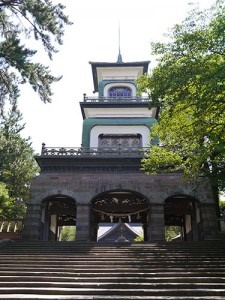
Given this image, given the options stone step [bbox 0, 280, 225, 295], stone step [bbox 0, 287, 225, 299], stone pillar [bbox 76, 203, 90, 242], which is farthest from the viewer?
stone pillar [bbox 76, 203, 90, 242]

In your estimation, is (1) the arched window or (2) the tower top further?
(2) the tower top

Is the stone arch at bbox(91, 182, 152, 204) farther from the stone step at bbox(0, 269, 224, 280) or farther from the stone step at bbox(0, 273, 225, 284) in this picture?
the stone step at bbox(0, 273, 225, 284)

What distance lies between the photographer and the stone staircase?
6.32 metres

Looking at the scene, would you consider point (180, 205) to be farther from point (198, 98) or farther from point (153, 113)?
point (198, 98)

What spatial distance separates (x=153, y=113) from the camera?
760 inches

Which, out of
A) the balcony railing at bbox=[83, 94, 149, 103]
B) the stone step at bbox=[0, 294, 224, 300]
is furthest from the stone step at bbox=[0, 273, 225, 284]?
the balcony railing at bbox=[83, 94, 149, 103]

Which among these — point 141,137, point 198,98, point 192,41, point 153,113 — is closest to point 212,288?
point 198,98

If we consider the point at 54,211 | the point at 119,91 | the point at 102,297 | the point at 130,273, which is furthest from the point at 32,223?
the point at 119,91

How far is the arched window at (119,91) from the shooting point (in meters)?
20.9

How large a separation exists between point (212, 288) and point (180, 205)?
10.4 meters

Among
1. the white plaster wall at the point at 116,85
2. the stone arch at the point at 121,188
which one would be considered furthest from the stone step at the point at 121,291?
the white plaster wall at the point at 116,85

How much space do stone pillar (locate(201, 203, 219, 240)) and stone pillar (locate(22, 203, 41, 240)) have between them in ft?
28.1

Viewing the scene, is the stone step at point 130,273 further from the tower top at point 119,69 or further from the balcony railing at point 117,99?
the tower top at point 119,69

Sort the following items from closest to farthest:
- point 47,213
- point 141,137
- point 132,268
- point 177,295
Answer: point 177,295 → point 132,268 → point 47,213 → point 141,137
